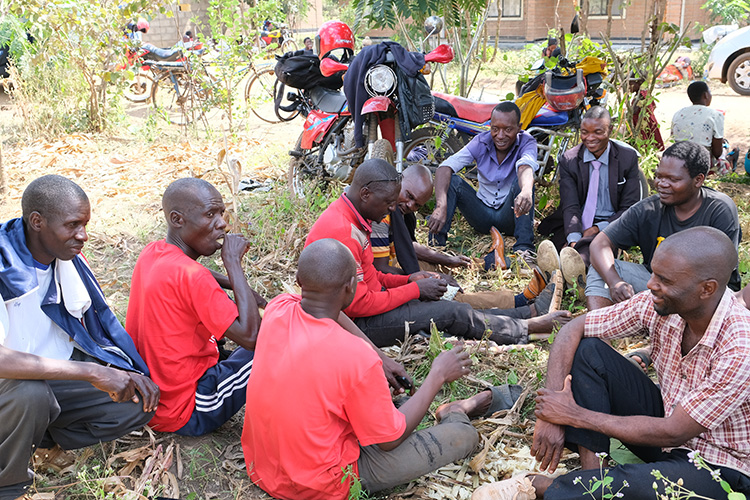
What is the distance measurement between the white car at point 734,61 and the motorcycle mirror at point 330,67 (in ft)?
29.9

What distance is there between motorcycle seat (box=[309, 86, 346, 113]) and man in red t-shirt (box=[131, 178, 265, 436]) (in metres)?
3.69

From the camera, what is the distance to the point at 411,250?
433 cm

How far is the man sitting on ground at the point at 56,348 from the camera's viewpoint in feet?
8.10

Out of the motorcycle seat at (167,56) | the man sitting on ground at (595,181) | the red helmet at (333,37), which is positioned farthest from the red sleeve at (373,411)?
the motorcycle seat at (167,56)

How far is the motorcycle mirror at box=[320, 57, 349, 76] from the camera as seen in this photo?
6309 millimetres

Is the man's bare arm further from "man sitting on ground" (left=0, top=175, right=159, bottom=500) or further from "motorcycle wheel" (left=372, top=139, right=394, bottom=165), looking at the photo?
"motorcycle wheel" (left=372, top=139, right=394, bottom=165)

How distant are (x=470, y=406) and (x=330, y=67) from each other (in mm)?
4191

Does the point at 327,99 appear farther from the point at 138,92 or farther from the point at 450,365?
the point at 138,92

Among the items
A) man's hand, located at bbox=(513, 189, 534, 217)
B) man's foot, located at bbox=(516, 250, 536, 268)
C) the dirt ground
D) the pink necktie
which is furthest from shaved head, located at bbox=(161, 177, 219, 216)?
the pink necktie

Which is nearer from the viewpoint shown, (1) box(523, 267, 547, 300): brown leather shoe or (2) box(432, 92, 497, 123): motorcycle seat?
(1) box(523, 267, 547, 300): brown leather shoe

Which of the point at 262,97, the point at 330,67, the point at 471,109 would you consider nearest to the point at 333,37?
the point at 330,67

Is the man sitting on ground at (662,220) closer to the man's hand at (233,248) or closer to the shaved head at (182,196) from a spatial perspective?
the man's hand at (233,248)

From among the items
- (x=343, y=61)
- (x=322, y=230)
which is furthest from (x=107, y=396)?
(x=343, y=61)

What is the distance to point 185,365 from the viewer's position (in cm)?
298
